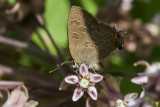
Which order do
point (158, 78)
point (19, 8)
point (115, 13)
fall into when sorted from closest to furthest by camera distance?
1. point (158, 78)
2. point (19, 8)
3. point (115, 13)

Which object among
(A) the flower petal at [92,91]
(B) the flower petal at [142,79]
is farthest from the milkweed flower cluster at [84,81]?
(B) the flower petal at [142,79]

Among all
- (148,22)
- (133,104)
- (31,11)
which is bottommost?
(133,104)

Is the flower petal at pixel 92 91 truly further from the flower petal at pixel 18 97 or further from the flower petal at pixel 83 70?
the flower petal at pixel 18 97

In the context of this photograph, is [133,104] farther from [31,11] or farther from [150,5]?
[150,5]

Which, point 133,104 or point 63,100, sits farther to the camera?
point 63,100

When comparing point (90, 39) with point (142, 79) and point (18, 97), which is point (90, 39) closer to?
point (142, 79)

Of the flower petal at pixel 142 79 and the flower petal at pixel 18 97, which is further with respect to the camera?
the flower petal at pixel 18 97

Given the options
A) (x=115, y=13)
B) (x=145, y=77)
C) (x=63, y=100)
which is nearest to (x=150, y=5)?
(x=115, y=13)

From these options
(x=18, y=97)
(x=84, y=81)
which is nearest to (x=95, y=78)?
(x=84, y=81)
